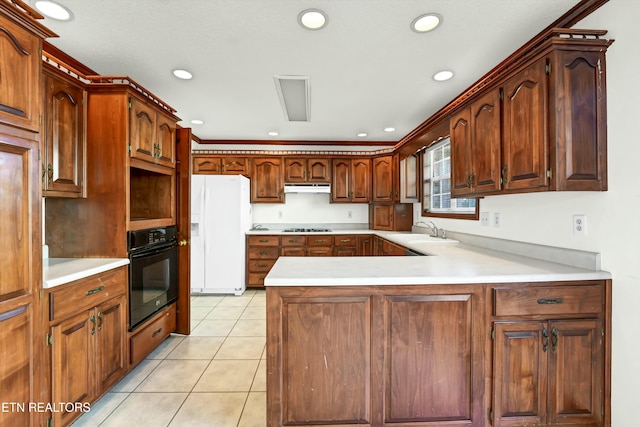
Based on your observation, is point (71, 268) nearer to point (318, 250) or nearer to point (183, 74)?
point (183, 74)

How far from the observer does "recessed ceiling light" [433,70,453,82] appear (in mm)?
2327

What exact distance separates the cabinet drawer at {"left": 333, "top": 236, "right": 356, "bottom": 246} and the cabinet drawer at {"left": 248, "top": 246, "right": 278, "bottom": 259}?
0.95 metres

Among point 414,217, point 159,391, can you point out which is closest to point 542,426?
point 159,391

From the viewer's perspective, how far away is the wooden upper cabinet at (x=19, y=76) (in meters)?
1.15

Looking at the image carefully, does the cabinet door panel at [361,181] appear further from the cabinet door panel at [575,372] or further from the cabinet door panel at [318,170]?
the cabinet door panel at [575,372]

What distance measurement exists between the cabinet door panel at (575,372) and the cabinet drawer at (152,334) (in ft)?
8.60

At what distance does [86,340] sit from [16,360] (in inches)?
17.1

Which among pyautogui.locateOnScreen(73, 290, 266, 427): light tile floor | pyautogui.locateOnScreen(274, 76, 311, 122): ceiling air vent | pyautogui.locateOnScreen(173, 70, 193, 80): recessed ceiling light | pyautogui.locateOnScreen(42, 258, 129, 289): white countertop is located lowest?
pyautogui.locateOnScreen(73, 290, 266, 427): light tile floor

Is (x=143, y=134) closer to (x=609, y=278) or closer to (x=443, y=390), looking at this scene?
(x=443, y=390)

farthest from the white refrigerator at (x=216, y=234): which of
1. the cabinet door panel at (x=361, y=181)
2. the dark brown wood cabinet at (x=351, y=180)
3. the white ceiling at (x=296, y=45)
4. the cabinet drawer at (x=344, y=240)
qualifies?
the cabinet door panel at (x=361, y=181)

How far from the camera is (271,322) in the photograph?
4.48 feet

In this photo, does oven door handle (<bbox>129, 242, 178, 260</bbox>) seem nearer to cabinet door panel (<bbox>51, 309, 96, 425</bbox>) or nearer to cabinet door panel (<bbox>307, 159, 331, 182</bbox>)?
cabinet door panel (<bbox>51, 309, 96, 425</bbox>)

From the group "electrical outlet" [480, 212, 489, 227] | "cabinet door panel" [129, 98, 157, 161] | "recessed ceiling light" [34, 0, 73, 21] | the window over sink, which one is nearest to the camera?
"recessed ceiling light" [34, 0, 73, 21]

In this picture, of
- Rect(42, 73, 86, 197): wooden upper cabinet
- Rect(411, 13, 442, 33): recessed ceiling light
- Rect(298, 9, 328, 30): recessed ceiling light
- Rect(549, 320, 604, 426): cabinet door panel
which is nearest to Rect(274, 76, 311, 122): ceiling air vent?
Rect(298, 9, 328, 30): recessed ceiling light
